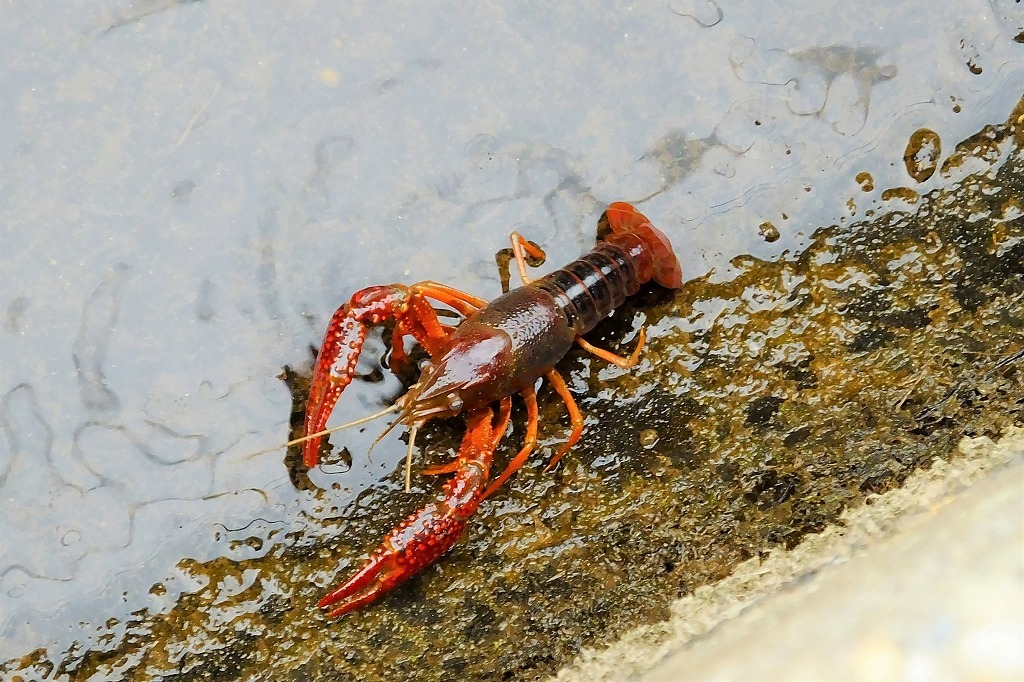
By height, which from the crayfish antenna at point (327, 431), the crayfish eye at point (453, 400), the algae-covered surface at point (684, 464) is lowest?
the algae-covered surface at point (684, 464)

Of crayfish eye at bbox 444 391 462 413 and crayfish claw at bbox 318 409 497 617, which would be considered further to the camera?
crayfish eye at bbox 444 391 462 413

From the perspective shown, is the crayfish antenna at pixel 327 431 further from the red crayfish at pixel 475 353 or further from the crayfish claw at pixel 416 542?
the crayfish claw at pixel 416 542

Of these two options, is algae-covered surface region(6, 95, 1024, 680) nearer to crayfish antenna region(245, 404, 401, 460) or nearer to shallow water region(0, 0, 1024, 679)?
shallow water region(0, 0, 1024, 679)

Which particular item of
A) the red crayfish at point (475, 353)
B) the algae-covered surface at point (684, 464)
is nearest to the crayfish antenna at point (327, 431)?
the red crayfish at point (475, 353)

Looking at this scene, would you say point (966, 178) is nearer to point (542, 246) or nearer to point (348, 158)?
point (542, 246)

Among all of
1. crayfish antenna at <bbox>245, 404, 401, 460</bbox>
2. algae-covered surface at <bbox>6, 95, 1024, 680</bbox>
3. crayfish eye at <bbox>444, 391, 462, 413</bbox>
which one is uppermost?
crayfish antenna at <bbox>245, 404, 401, 460</bbox>

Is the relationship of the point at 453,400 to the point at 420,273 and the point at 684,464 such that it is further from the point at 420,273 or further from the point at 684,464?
the point at 684,464

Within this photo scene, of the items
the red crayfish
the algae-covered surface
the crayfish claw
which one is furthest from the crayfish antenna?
the crayfish claw

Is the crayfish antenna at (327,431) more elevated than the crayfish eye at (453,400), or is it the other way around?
the crayfish antenna at (327,431)
